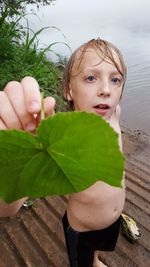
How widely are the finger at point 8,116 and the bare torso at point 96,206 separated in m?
Answer: 0.71

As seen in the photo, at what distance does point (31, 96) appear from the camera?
63 centimetres

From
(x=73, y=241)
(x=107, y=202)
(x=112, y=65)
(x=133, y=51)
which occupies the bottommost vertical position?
(x=133, y=51)

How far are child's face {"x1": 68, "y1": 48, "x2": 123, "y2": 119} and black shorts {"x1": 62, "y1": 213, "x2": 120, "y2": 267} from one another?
532mm

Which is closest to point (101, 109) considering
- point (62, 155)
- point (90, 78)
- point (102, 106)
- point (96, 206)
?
point (102, 106)

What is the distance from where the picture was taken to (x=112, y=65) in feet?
4.26

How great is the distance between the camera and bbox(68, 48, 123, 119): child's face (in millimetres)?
1220

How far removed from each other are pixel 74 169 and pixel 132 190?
2424 mm

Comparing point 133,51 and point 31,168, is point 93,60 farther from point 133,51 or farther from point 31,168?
point 133,51

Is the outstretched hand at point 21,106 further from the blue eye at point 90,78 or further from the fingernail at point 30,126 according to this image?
the blue eye at point 90,78

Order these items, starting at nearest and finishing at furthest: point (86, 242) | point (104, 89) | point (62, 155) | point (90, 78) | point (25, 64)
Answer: point (62, 155), point (104, 89), point (90, 78), point (86, 242), point (25, 64)

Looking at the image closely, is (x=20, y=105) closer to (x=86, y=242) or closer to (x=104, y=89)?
(x=104, y=89)

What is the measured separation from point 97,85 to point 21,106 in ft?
2.14

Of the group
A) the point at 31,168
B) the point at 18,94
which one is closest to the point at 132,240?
the point at 18,94

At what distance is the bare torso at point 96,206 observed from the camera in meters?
1.32
